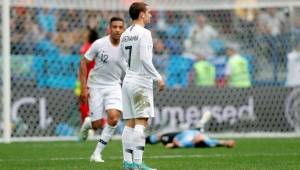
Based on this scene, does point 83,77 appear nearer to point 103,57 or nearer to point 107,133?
point 103,57

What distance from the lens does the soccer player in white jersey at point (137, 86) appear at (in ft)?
32.9

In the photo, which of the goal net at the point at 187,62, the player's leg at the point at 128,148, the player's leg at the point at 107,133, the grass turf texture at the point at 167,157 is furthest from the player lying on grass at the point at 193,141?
the player's leg at the point at 128,148

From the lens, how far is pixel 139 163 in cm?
1005

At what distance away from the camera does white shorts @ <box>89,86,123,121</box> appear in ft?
42.0

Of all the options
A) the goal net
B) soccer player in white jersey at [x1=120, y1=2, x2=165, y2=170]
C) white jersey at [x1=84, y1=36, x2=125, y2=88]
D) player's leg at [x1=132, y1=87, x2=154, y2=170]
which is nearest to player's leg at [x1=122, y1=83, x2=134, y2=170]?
soccer player in white jersey at [x1=120, y1=2, x2=165, y2=170]

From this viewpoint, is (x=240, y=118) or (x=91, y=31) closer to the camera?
(x=91, y=31)

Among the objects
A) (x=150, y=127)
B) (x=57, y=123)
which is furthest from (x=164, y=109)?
(x=57, y=123)

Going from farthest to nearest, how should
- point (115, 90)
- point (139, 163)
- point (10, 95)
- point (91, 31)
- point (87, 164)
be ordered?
1. point (10, 95)
2. point (91, 31)
3. point (115, 90)
4. point (87, 164)
5. point (139, 163)

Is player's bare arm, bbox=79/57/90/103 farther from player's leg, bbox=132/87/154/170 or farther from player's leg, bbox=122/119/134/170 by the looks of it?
player's leg, bbox=132/87/154/170

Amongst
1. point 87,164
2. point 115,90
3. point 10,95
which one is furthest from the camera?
point 10,95

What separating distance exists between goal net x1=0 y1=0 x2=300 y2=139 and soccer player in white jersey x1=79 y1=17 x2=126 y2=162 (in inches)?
211

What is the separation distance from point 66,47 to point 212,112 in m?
3.18

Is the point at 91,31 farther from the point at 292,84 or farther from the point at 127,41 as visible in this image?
the point at 127,41

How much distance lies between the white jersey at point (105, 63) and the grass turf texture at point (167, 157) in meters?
1.03
